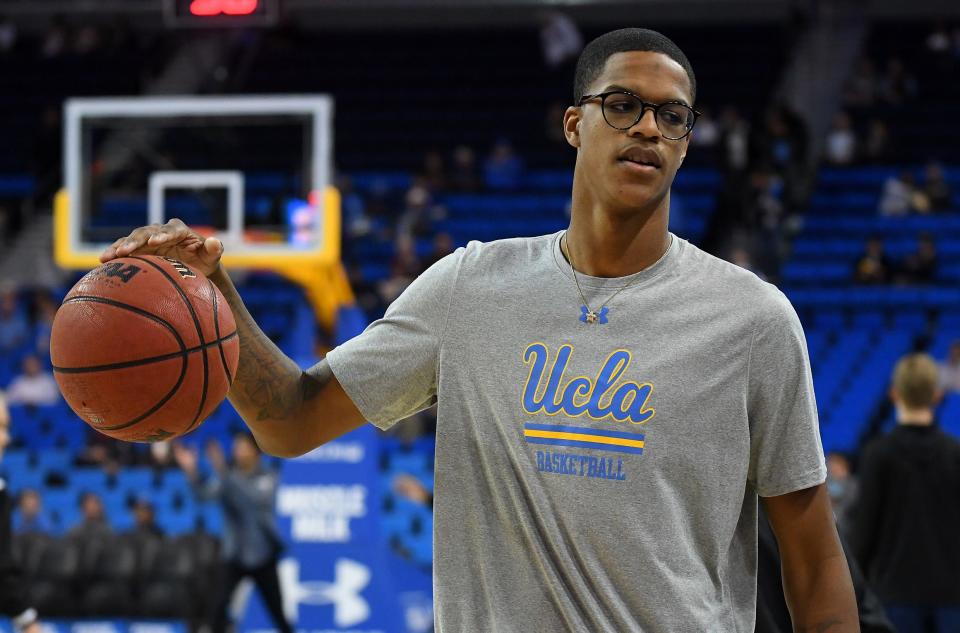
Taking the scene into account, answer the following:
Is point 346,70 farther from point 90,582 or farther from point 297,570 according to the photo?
point 297,570

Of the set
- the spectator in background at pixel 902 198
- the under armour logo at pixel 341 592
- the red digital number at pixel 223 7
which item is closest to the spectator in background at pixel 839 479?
the under armour logo at pixel 341 592

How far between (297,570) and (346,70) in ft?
37.6

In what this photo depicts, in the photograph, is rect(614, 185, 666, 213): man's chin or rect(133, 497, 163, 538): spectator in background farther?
rect(133, 497, 163, 538): spectator in background

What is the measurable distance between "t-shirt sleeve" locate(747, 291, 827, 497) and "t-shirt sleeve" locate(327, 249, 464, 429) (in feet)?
1.83

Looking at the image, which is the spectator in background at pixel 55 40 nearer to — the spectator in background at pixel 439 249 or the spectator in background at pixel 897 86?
the spectator in background at pixel 439 249

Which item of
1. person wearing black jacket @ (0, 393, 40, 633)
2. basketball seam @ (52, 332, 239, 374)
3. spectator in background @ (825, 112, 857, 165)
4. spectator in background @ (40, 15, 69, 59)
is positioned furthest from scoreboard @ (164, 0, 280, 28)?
spectator in background @ (40, 15, 69, 59)

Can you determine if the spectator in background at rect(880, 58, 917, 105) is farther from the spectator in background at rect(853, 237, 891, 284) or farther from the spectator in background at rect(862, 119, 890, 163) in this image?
the spectator in background at rect(853, 237, 891, 284)

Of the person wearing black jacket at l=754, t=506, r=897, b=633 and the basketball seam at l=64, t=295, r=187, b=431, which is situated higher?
the basketball seam at l=64, t=295, r=187, b=431

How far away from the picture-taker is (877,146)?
52.2ft

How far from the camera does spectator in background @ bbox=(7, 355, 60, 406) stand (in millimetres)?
12938

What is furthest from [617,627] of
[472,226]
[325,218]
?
[472,226]

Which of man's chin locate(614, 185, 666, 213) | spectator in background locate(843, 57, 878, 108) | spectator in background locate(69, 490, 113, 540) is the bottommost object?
spectator in background locate(69, 490, 113, 540)

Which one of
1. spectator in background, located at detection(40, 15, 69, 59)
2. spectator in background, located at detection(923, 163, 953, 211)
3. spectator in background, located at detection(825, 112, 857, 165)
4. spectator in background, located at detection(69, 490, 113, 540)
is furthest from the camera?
spectator in background, located at detection(40, 15, 69, 59)

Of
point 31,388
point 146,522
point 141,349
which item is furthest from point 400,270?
point 141,349
